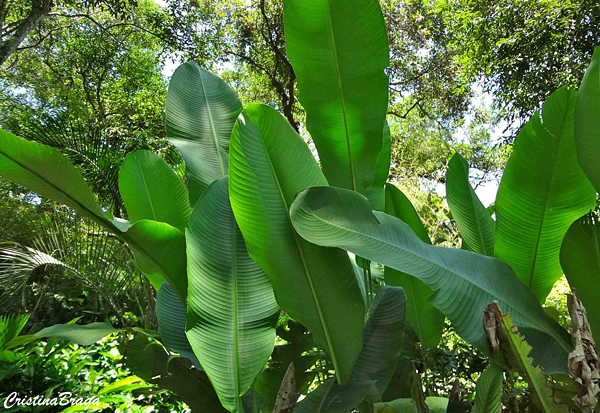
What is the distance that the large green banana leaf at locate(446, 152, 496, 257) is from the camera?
90cm

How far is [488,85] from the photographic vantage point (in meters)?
5.36

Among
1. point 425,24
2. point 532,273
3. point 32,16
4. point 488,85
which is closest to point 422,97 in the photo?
point 425,24

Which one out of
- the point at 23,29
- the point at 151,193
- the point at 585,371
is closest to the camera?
the point at 585,371

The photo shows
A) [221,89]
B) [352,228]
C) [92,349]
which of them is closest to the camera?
[352,228]

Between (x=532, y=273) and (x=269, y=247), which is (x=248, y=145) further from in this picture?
(x=532, y=273)

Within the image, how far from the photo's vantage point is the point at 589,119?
0.57 m

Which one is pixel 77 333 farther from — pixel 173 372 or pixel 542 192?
pixel 542 192

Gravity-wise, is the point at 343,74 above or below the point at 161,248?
above

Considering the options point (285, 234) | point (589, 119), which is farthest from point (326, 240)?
point (589, 119)

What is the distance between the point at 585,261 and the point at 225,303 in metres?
0.55

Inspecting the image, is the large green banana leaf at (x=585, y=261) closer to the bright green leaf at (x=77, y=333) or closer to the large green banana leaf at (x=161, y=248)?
the large green banana leaf at (x=161, y=248)

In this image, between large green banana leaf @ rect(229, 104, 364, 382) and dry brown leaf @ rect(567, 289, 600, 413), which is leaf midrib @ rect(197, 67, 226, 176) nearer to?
large green banana leaf @ rect(229, 104, 364, 382)

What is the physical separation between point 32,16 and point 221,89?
18.2 feet

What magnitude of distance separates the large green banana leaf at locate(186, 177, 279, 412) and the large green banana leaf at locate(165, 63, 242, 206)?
0.73ft
